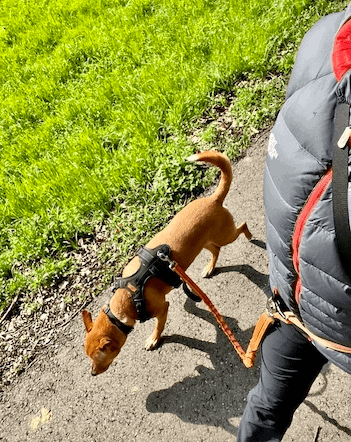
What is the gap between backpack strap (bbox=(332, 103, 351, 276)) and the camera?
3.54 feet

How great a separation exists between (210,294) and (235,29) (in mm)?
3303

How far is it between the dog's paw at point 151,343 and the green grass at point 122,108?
0.88 m

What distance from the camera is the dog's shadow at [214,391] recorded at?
271cm

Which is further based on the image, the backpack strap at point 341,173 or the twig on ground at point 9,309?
the twig on ground at point 9,309

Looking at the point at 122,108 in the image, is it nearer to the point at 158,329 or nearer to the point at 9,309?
the point at 9,309

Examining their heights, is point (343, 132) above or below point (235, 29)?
above

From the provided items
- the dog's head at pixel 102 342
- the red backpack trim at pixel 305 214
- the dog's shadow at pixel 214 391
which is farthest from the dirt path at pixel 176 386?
the red backpack trim at pixel 305 214

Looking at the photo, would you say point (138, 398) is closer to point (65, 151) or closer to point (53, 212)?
point (53, 212)

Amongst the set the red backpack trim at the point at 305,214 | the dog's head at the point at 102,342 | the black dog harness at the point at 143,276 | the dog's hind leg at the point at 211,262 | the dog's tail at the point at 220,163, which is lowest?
the dog's hind leg at the point at 211,262

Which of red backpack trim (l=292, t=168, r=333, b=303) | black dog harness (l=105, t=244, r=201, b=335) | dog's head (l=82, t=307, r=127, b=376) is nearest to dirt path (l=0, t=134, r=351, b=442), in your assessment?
dog's head (l=82, t=307, r=127, b=376)

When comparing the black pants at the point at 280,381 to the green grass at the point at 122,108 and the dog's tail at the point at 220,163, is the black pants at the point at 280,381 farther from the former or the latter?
the green grass at the point at 122,108

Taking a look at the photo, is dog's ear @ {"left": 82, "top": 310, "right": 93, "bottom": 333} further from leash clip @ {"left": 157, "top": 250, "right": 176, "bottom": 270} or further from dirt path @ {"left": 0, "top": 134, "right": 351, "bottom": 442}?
leash clip @ {"left": 157, "top": 250, "right": 176, "bottom": 270}

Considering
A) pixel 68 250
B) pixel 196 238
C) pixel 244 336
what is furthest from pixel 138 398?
pixel 68 250

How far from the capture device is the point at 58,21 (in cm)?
626
